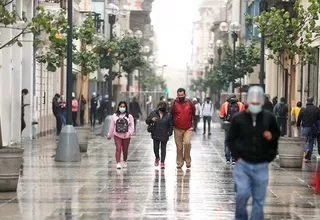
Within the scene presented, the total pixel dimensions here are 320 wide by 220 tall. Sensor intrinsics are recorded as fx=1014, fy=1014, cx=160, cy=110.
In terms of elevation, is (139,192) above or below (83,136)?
below

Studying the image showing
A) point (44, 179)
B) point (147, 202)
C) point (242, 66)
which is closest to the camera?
point (147, 202)

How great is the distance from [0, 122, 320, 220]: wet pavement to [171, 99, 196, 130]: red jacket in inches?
43.6

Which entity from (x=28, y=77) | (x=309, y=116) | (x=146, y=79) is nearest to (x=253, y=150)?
(x=309, y=116)

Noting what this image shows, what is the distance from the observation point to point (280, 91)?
180ft

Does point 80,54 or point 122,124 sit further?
point 80,54

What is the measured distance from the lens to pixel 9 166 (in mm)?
17797

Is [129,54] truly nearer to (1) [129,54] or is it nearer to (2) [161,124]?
(1) [129,54]

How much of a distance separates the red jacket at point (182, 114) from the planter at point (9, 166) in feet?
23.2

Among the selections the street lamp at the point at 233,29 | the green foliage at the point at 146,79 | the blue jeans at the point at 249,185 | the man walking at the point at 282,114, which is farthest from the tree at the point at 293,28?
the green foliage at the point at 146,79

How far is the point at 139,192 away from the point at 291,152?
7.66m

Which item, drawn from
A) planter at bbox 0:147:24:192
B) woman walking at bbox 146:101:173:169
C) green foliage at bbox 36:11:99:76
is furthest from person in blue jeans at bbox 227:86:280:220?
green foliage at bbox 36:11:99:76

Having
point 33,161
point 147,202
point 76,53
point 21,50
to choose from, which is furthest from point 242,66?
point 147,202

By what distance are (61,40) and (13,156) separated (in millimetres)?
2449

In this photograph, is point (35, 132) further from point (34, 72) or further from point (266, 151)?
point (266, 151)
